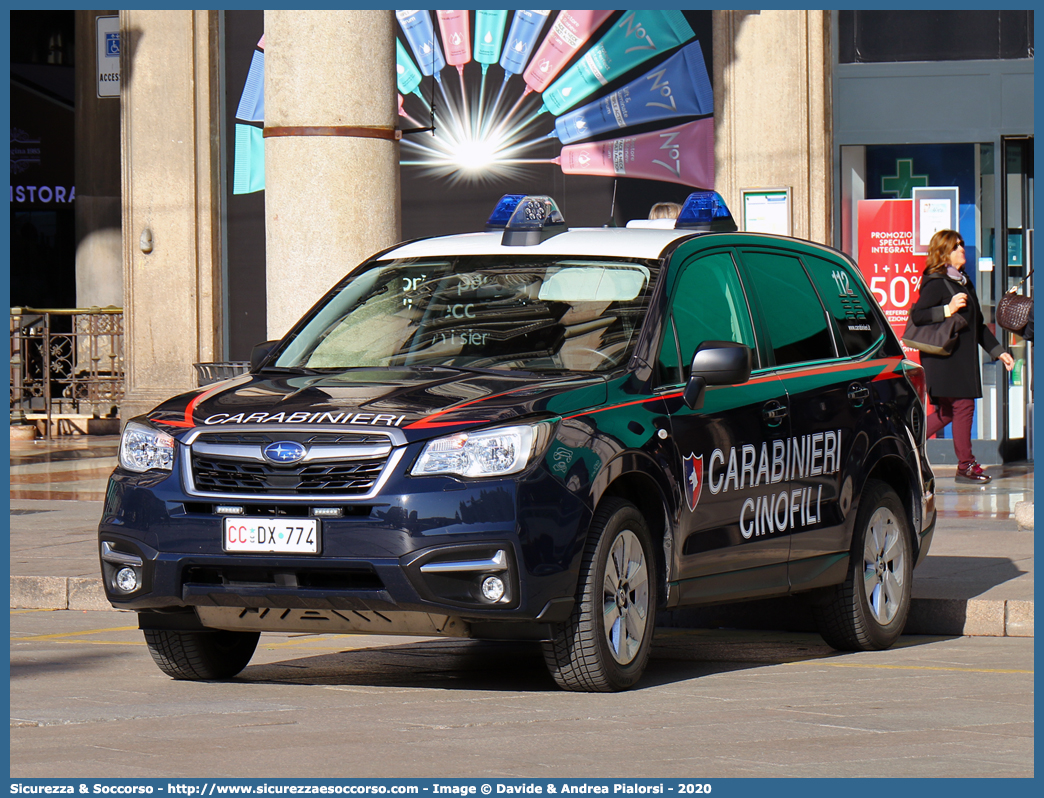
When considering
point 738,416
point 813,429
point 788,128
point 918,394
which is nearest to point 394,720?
point 738,416

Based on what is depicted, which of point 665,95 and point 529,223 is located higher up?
point 665,95

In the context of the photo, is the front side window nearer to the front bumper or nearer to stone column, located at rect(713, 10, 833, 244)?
the front bumper

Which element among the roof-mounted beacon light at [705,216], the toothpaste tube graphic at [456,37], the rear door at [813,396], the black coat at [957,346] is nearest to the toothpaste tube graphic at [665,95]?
the toothpaste tube graphic at [456,37]

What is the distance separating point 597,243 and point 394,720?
7.84 feet

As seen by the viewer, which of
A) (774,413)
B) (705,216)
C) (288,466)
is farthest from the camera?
(705,216)

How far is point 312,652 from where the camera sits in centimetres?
807

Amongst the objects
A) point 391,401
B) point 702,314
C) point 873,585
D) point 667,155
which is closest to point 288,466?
point 391,401

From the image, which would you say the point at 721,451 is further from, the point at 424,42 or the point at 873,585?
the point at 424,42

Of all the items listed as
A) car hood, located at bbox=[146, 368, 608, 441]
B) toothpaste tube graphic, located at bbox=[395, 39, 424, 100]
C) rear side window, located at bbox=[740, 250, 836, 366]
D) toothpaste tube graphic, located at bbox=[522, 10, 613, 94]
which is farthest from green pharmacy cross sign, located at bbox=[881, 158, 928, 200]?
car hood, located at bbox=[146, 368, 608, 441]

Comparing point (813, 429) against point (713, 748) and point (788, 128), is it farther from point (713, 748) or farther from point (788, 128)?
point (788, 128)

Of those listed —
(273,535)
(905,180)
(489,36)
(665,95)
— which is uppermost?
(489,36)

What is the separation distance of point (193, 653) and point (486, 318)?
1.75 m

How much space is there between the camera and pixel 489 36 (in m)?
16.5

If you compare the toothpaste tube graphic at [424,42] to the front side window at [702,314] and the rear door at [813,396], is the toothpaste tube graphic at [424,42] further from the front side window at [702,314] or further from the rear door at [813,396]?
the front side window at [702,314]
